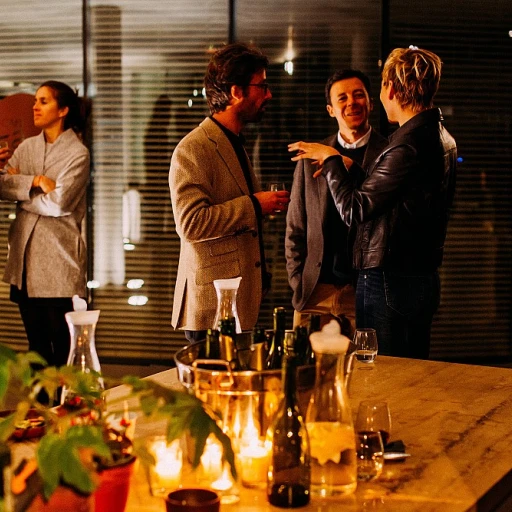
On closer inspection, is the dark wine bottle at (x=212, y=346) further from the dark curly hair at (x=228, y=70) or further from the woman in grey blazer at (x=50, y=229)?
the woman in grey blazer at (x=50, y=229)

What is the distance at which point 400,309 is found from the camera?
3076 mm

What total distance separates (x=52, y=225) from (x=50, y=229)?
0.02 meters

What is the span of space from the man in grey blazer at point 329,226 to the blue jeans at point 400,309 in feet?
1.88

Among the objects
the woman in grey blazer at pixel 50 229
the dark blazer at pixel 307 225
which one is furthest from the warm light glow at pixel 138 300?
the dark blazer at pixel 307 225

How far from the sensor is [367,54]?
17.3 feet

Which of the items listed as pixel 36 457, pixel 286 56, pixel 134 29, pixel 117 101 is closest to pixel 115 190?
pixel 117 101

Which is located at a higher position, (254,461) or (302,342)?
(302,342)

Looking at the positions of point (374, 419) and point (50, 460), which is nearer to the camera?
point (50, 460)

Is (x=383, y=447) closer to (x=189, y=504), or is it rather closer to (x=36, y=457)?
(x=189, y=504)

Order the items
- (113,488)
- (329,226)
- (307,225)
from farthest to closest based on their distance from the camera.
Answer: (307,225), (329,226), (113,488)

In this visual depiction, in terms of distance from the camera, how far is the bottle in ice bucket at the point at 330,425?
4.41ft

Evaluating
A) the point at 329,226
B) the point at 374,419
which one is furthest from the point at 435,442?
the point at 329,226

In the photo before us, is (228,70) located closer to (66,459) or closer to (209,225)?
(209,225)

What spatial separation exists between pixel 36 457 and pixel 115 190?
4725 millimetres
